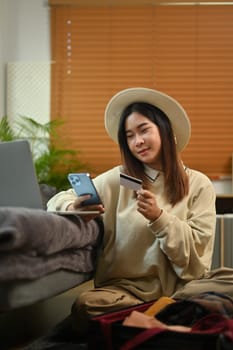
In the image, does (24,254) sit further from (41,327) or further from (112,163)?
(112,163)

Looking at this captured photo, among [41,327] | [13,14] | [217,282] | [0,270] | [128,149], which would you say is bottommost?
[41,327]

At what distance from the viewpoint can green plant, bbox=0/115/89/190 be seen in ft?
10.5

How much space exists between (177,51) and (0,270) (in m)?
2.48

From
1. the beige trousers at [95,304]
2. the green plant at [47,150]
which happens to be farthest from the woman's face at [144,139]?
the green plant at [47,150]

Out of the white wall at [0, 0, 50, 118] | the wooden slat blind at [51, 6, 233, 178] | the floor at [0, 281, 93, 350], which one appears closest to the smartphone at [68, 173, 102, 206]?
the floor at [0, 281, 93, 350]

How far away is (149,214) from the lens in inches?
69.4

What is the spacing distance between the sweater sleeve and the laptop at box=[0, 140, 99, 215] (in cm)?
24

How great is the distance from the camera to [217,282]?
1.79 m

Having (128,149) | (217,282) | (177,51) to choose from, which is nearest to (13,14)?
(177,51)

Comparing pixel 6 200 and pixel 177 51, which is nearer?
pixel 6 200

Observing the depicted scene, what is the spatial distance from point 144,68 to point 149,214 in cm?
191

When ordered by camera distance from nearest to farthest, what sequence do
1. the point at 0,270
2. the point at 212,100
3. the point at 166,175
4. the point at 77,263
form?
1. the point at 0,270
2. the point at 77,263
3. the point at 166,175
4. the point at 212,100

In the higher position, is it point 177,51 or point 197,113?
point 177,51

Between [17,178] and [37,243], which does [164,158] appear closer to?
[17,178]
